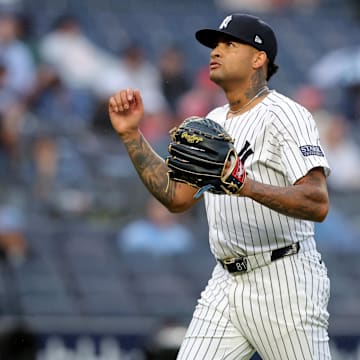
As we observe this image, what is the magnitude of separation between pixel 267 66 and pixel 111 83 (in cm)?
596

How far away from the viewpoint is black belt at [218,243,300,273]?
12.7 ft

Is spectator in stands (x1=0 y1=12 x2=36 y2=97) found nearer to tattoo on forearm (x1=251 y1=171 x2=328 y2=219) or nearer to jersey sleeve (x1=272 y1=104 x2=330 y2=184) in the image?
jersey sleeve (x1=272 y1=104 x2=330 y2=184)

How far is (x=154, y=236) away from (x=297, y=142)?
176 inches

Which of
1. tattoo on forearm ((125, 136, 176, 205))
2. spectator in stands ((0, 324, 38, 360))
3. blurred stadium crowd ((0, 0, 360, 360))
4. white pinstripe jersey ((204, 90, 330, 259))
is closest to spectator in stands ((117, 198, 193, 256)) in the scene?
blurred stadium crowd ((0, 0, 360, 360))

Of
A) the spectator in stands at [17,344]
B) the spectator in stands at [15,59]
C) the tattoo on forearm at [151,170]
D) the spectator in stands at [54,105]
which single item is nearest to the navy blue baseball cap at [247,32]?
the tattoo on forearm at [151,170]

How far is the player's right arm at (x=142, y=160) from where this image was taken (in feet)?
13.4

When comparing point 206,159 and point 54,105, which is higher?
point 54,105

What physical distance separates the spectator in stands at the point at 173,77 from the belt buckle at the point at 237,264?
19.8 ft

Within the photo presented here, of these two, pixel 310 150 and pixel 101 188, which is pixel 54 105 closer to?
pixel 101 188

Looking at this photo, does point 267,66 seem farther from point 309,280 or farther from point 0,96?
point 0,96

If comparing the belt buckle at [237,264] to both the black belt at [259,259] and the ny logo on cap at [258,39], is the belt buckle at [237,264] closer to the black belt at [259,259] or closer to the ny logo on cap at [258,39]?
the black belt at [259,259]

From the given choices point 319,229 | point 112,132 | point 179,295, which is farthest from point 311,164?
point 112,132

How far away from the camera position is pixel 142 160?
4125mm

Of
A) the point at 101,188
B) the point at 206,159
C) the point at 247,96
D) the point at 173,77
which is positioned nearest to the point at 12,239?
the point at 101,188
